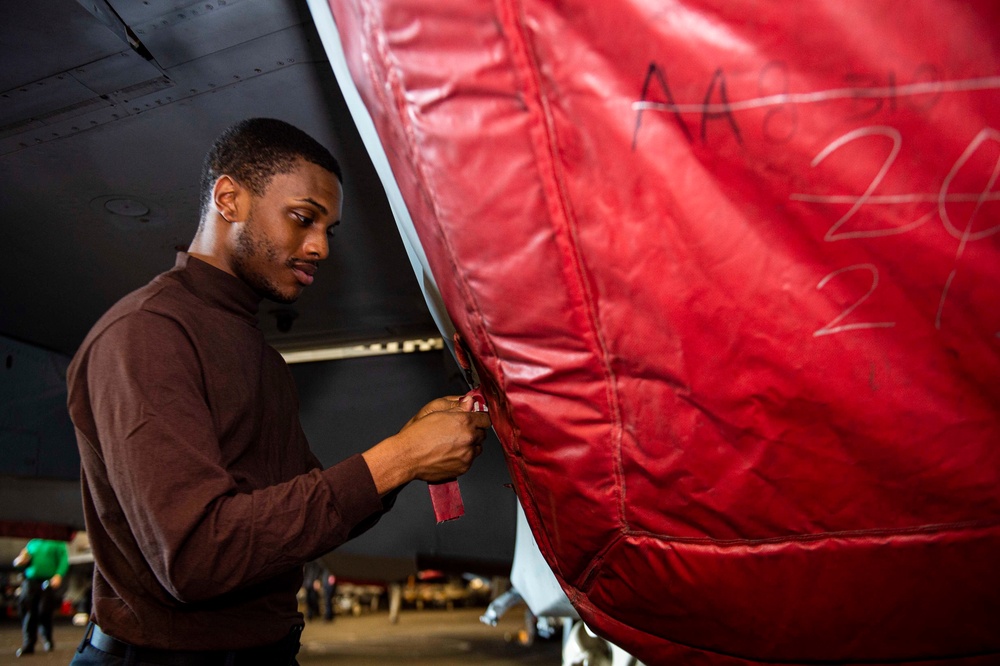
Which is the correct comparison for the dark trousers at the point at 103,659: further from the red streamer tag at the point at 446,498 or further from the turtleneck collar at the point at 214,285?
the turtleneck collar at the point at 214,285

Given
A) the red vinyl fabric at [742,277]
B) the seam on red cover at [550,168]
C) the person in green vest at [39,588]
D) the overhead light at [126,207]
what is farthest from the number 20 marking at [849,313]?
the person in green vest at [39,588]

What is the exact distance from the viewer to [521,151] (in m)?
0.63

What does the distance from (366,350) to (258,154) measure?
297 cm

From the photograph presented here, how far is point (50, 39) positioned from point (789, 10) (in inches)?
72.7

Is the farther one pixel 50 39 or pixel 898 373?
pixel 50 39

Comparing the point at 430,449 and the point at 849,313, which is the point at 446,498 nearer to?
the point at 430,449

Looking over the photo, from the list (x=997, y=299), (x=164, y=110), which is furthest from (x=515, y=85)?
(x=164, y=110)

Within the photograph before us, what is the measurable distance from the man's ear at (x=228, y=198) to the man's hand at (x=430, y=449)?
0.53 m

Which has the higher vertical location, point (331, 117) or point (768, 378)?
point (331, 117)

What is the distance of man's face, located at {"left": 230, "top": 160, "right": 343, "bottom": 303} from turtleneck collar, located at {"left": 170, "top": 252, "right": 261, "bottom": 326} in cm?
3

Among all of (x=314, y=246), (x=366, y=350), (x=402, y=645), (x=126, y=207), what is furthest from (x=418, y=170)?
(x=402, y=645)

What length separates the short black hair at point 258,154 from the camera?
1242 millimetres

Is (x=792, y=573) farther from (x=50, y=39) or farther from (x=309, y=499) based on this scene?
(x=50, y=39)

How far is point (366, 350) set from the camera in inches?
164
